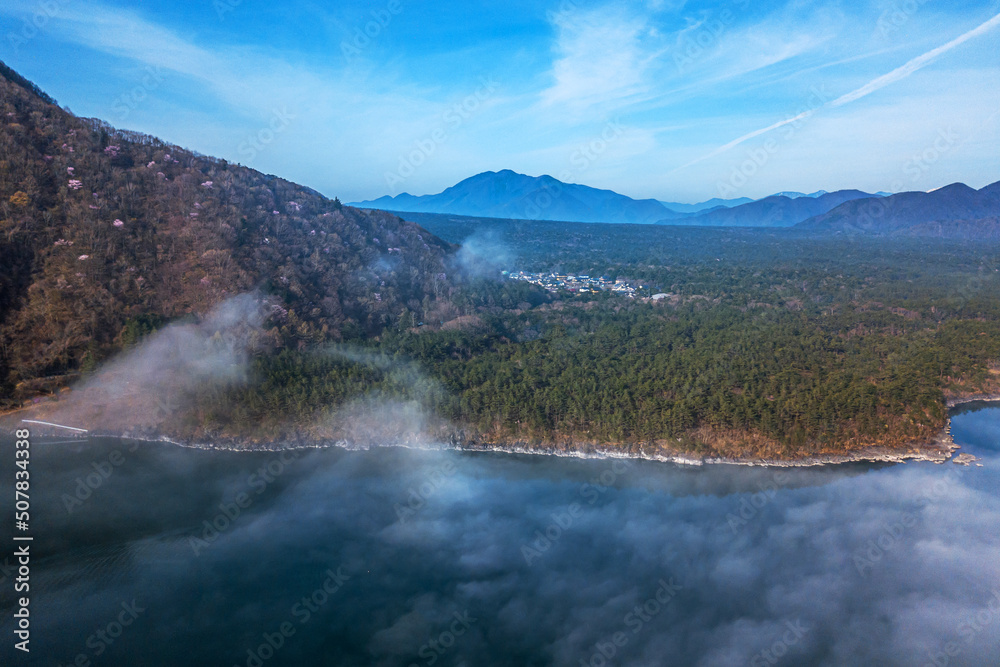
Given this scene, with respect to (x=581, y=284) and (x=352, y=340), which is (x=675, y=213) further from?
(x=352, y=340)

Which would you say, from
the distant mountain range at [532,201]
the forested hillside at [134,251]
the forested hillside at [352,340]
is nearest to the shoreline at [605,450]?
the forested hillside at [352,340]

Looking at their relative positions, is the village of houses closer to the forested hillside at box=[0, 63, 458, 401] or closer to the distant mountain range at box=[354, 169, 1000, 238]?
the forested hillside at box=[0, 63, 458, 401]

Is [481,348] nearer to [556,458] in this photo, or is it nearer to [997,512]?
[556,458]

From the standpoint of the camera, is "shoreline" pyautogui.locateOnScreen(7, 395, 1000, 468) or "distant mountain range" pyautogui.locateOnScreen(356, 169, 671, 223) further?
"distant mountain range" pyautogui.locateOnScreen(356, 169, 671, 223)

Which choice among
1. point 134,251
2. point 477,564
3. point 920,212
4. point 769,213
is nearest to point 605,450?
point 477,564

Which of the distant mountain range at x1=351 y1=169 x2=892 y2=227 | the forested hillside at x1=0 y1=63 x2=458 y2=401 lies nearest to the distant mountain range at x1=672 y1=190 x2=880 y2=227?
the distant mountain range at x1=351 y1=169 x2=892 y2=227
